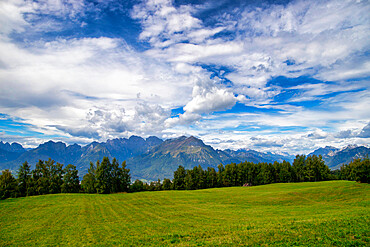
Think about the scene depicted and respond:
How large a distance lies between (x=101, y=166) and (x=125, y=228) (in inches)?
3040

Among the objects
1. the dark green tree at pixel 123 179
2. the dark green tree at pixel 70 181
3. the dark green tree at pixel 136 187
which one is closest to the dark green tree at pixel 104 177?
the dark green tree at pixel 123 179

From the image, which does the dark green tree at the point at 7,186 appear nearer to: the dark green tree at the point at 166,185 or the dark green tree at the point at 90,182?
the dark green tree at the point at 90,182

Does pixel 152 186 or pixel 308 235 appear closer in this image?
pixel 308 235

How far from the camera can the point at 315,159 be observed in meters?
126

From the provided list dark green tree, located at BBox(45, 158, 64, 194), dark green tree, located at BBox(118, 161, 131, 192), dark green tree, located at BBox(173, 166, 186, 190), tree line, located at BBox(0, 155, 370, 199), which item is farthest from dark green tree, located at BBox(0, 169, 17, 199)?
dark green tree, located at BBox(173, 166, 186, 190)

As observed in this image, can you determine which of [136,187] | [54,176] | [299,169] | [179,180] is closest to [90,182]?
[54,176]

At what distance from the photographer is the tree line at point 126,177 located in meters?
80.9

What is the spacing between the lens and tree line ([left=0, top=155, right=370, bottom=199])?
3186 inches

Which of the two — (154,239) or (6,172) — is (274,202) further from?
(6,172)

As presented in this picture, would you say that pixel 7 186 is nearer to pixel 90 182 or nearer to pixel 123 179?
pixel 90 182

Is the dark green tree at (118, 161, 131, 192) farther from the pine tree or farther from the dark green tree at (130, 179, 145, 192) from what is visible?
the pine tree

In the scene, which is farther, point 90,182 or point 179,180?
point 179,180

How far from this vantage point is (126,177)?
104m

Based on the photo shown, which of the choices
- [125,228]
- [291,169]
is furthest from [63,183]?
→ [291,169]
